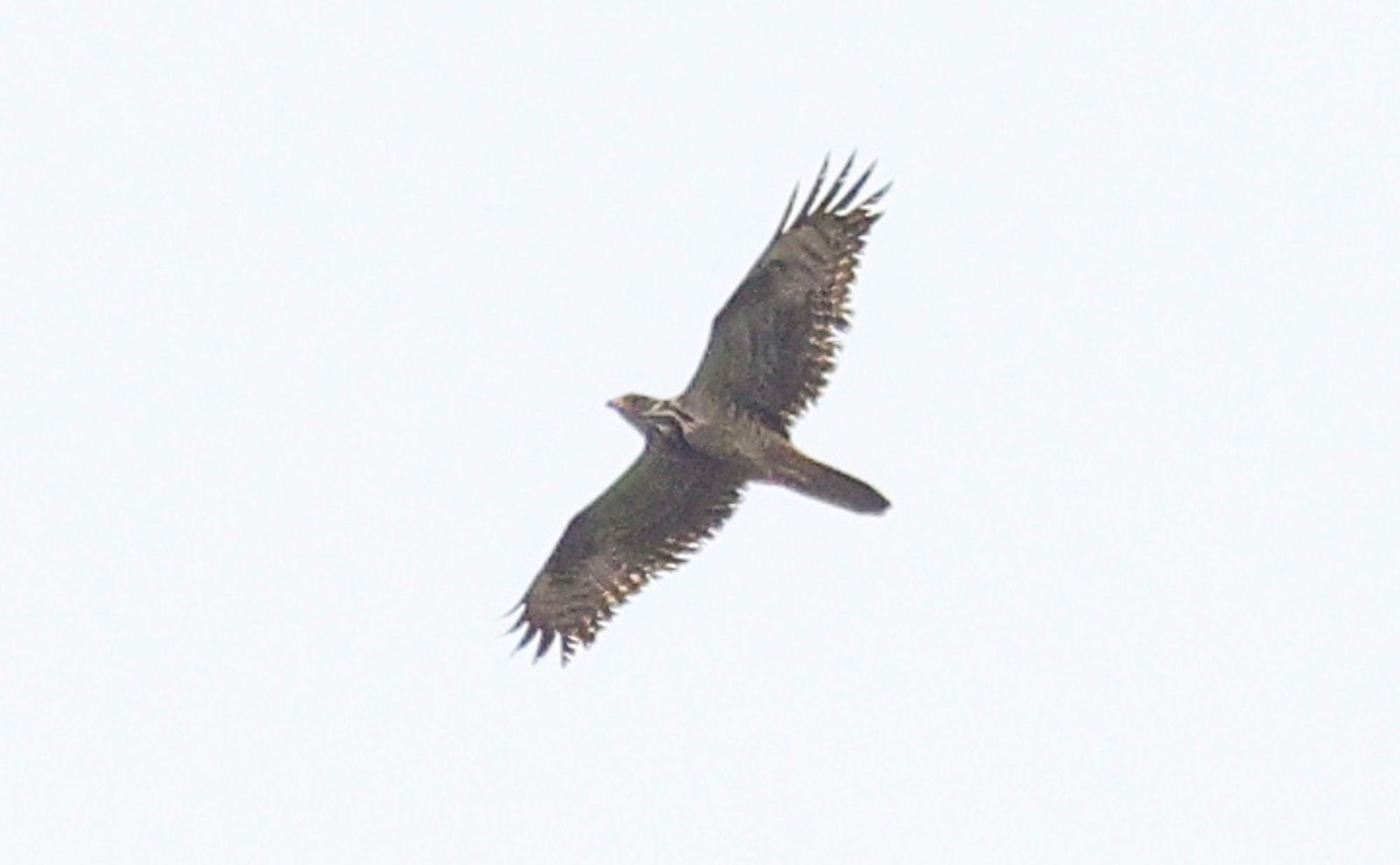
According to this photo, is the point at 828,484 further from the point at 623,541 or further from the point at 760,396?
the point at 623,541

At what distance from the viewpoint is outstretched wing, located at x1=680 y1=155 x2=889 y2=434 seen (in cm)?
2792

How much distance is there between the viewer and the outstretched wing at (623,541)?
29172 millimetres

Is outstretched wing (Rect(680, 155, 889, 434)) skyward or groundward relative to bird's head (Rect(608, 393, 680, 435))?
skyward

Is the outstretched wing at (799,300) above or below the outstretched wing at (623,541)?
above

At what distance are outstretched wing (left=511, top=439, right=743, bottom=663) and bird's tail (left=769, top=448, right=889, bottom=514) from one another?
0.85m

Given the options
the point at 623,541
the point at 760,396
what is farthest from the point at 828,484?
the point at 623,541

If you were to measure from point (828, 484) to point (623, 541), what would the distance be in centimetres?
255

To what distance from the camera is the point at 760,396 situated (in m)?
28.3

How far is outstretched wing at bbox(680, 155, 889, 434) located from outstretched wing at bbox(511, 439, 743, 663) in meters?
1.26

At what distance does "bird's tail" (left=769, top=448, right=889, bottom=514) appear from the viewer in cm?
2794

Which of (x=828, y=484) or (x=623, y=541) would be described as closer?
(x=828, y=484)

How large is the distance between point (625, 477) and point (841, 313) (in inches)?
110

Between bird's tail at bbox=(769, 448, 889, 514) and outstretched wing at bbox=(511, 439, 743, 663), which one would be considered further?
outstretched wing at bbox=(511, 439, 743, 663)

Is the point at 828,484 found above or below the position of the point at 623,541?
above
